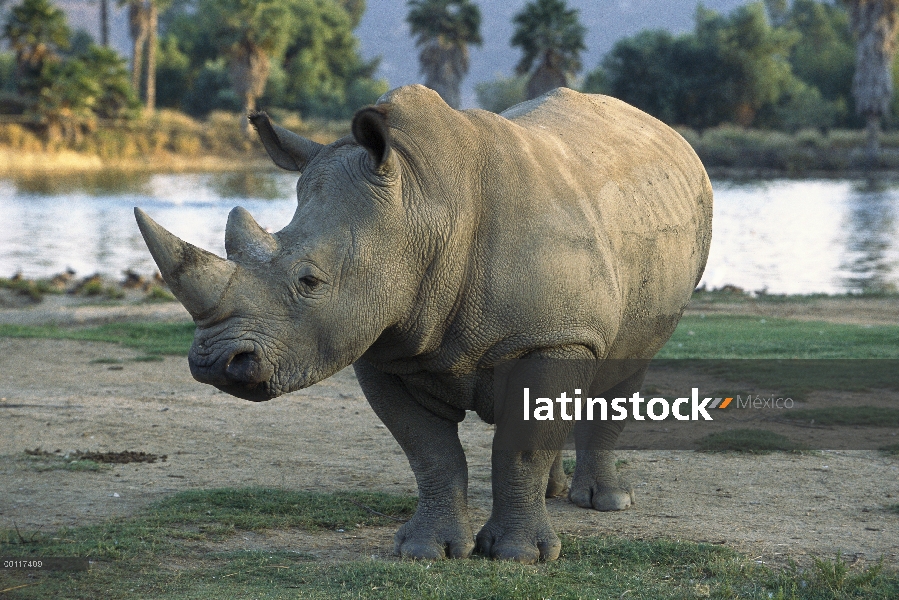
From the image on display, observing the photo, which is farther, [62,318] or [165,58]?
[165,58]

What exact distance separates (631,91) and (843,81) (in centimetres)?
Result: 1634

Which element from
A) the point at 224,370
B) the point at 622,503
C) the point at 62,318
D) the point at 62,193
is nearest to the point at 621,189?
the point at 622,503

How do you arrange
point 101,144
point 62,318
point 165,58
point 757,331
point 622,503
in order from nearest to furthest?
1. point 622,503
2. point 757,331
3. point 62,318
4. point 101,144
5. point 165,58

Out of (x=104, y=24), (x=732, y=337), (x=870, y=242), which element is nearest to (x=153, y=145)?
(x=104, y=24)

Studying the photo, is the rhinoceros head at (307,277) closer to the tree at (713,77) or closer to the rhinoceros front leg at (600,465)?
the rhinoceros front leg at (600,465)

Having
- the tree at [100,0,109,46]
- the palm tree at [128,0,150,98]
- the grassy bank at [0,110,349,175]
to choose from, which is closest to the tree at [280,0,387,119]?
the grassy bank at [0,110,349,175]

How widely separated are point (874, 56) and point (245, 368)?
5390 centimetres

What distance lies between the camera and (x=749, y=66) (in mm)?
63375

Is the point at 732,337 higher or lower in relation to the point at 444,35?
lower

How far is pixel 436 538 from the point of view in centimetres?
Result: 574

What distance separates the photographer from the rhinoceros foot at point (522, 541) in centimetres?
560

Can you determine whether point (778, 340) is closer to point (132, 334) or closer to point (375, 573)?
point (132, 334)

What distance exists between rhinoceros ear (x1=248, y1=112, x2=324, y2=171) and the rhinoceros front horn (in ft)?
3.11

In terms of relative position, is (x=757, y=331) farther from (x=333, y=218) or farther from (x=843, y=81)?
(x=843, y=81)
